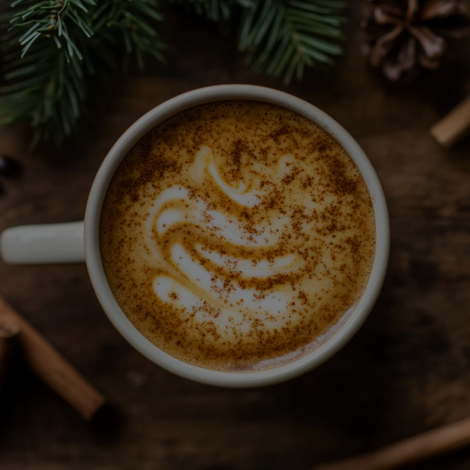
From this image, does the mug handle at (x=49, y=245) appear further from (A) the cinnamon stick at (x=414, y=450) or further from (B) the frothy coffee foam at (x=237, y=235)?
(A) the cinnamon stick at (x=414, y=450)

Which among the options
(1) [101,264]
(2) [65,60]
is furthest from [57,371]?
(2) [65,60]

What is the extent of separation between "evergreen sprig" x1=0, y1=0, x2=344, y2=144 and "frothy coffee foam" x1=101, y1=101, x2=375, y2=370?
18cm

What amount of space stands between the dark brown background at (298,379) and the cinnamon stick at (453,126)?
0.02 metres

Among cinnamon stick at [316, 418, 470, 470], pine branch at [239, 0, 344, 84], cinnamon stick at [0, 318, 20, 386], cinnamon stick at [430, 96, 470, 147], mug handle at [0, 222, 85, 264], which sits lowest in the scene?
cinnamon stick at [316, 418, 470, 470]

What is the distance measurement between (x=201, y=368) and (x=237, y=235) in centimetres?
19

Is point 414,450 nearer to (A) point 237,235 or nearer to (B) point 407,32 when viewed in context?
(A) point 237,235

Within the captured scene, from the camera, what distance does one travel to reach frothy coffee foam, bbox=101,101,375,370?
95 cm

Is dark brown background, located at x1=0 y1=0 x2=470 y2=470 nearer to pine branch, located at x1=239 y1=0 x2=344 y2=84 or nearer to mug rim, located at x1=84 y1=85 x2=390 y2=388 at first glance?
pine branch, located at x1=239 y1=0 x2=344 y2=84

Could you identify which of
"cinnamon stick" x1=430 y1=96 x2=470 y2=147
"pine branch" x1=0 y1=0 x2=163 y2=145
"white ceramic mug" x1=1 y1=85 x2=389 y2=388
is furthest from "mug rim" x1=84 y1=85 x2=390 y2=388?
"cinnamon stick" x1=430 y1=96 x2=470 y2=147

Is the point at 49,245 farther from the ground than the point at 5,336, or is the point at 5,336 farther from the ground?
the point at 49,245

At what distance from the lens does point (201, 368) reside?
3.08ft

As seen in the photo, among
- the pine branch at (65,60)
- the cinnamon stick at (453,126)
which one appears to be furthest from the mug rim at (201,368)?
the cinnamon stick at (453,126)

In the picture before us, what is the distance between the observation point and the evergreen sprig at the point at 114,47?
3.42 feet

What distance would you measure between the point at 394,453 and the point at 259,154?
562mm
